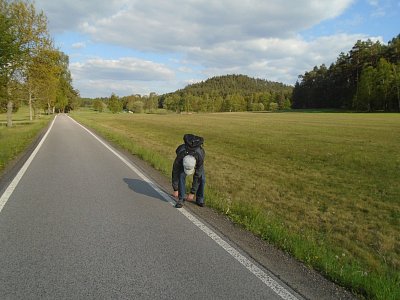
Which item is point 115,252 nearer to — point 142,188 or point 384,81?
point 142,188

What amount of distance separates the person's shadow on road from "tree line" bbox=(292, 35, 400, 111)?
81196 millimetres

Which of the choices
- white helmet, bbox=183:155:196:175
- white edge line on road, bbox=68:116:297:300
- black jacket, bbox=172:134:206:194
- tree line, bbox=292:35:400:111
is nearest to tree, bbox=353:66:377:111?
tree line, bbox=292:35:400:111

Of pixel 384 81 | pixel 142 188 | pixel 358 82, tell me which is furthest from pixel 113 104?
pixel 142 188

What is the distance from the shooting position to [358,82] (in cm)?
9169

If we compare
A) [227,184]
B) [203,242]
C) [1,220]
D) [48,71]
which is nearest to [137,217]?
[203,242]

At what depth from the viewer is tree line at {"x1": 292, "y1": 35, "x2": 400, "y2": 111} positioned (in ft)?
268

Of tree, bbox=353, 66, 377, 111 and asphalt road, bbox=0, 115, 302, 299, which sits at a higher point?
tree, bbox=353, 66, 377, 111

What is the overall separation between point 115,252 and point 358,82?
97.8 meters

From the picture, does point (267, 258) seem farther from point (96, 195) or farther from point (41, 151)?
point (41, 151)

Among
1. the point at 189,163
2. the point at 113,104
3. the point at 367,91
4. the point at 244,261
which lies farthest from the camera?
the point at 113,104

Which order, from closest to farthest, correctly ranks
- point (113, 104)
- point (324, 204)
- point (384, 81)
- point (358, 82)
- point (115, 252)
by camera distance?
point (115, 252) → point (324, 204) → point (384, 81) → point (358, 82) → point (113, 104)

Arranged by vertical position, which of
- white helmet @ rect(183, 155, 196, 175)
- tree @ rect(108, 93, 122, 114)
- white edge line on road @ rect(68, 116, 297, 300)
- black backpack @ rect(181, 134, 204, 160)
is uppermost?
tree @ rect(108, 93, 122, 114)

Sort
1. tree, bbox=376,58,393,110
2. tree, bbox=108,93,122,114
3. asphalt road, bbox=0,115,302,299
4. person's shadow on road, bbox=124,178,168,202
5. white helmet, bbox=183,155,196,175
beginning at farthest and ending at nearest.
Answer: tree, bbox=108,93,122,114
tree, bbox=376,58,393,110
person's shadow on road, bbox=124,178,168,202
white helmet, bbox=183,155,196,175
asphalt road, bbox=0,115,302,299

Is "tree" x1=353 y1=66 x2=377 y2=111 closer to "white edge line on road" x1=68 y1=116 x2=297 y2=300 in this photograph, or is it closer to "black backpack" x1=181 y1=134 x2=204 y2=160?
"black backpack" x1=181 y1=134 x2=204 y2=160
